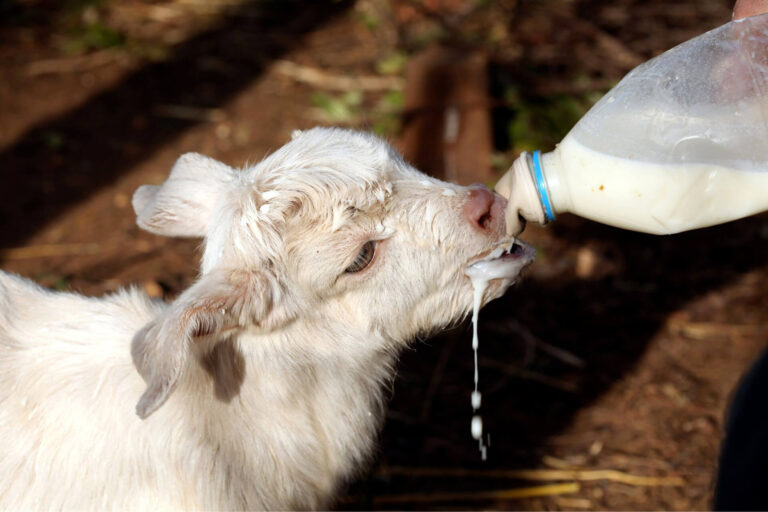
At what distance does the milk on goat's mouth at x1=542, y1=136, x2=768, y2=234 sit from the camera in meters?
2.18

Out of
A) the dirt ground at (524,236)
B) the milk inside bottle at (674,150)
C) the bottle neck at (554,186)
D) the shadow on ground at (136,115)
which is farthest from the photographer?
the shadow on ground at (136,115)

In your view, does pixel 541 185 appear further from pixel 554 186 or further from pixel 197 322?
pixel 197 322

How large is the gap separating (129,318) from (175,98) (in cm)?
448

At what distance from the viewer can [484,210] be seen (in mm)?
2492

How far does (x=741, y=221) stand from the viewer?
502 centimetres

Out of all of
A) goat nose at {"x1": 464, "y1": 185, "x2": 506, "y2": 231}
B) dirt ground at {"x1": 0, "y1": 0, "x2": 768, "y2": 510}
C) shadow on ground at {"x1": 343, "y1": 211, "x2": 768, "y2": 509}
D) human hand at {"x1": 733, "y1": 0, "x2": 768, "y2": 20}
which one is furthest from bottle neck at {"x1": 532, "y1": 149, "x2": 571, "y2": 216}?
shadow on ground at {"x1": 343, "y1": 211, "x2": 768, "y2": 509}

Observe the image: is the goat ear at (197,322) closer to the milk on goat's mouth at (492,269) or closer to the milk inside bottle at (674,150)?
the milk on goat's mouth at (492,269)

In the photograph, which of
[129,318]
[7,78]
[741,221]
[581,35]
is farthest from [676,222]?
[7,78]

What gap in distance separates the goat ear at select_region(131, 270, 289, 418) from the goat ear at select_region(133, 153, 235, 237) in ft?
1.57

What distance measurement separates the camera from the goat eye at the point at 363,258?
2.46 metres

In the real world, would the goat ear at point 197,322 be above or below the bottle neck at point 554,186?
below

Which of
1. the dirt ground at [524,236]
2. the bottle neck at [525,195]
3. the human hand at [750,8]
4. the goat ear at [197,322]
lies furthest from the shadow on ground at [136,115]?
the human hand at [750,8]

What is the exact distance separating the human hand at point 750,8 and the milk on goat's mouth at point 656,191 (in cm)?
48

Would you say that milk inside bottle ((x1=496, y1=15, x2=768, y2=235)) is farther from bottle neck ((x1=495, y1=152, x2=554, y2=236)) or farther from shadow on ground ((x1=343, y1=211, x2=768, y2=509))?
shadow on ground ((x1=343, y1=211, x2=768, y2=509))
